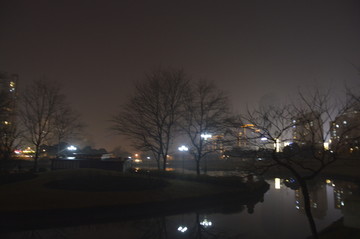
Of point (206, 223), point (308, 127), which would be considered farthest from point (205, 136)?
point (308, 127)

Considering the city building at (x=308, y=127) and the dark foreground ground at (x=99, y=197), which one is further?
the dark foreground ground at (x=99, y=197)

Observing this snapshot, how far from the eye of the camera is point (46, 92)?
32.1 meters

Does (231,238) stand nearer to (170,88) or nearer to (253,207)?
(253,207)

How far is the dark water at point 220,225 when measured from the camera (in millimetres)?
11359

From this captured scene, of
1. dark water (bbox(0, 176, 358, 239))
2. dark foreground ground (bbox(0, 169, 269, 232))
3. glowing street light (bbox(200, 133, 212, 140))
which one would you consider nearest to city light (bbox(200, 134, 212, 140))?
glowing street light (bbox(200, 133, 212, 140))

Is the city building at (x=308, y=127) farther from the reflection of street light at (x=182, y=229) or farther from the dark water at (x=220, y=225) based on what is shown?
the reflection of street light at (x=182, y=229)

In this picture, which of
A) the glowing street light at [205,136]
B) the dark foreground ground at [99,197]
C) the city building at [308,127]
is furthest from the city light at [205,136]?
the city building at [308,127]

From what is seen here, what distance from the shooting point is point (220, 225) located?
13.0m

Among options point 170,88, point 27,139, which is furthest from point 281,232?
point 27,139

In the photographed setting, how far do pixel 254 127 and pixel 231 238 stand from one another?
18.2 feet

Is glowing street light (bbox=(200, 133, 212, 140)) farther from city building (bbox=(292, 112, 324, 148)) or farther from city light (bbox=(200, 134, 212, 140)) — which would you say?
city building (bbox=(292, 112, 324, 148))

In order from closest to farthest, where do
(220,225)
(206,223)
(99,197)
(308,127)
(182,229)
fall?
1. (308,127)
2. (182,229)
3. (220,225)
4. (206,223)
5. (99,197)

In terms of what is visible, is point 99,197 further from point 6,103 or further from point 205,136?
point 6,103

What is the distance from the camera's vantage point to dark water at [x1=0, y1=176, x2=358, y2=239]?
37.3ft
